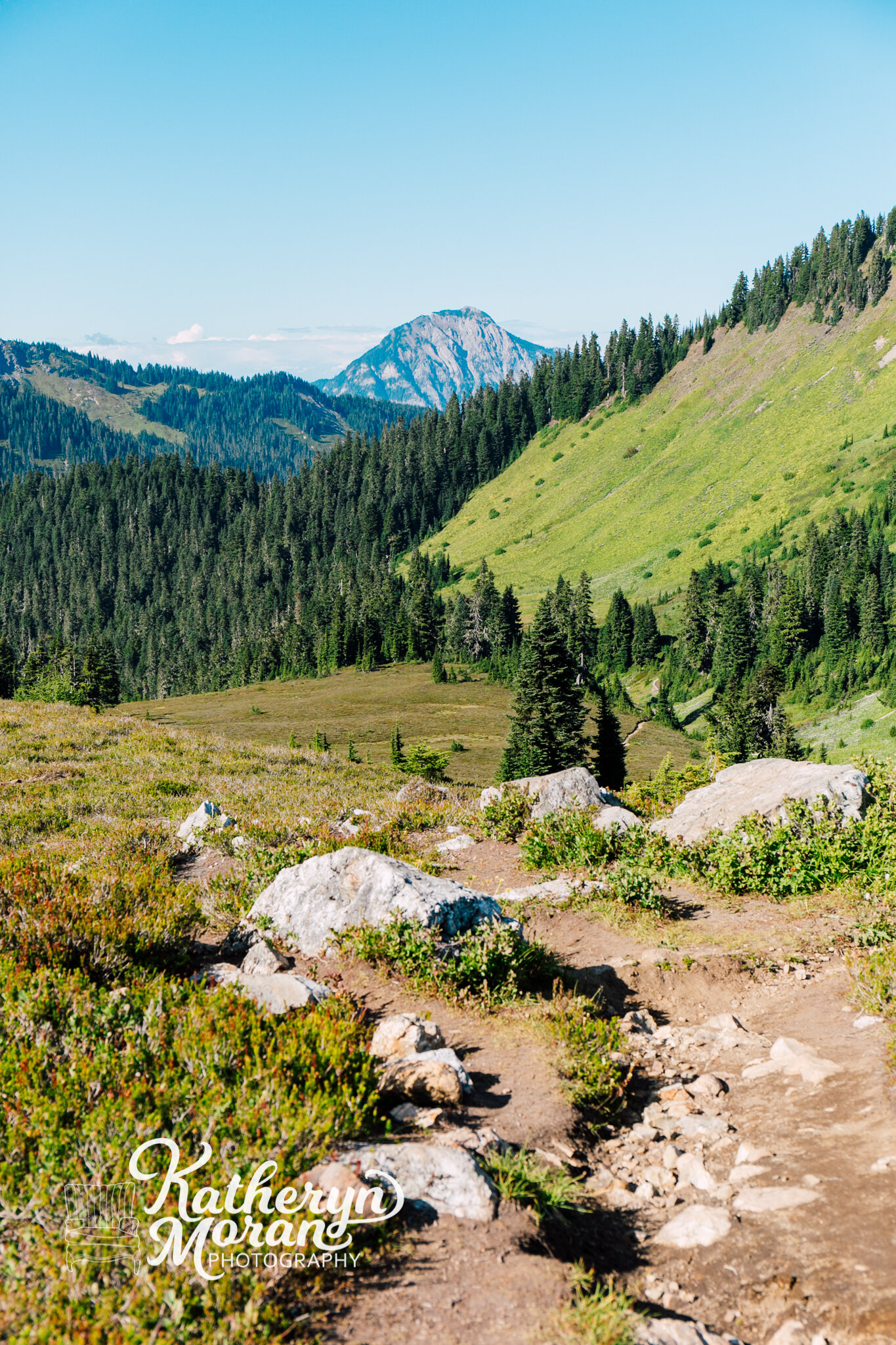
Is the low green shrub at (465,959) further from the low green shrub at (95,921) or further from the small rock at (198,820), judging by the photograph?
the small rock at (198,820)

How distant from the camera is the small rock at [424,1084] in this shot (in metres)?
6.28

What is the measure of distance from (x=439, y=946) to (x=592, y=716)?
105m

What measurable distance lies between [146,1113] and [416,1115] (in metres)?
2.04

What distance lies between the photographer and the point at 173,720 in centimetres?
10981

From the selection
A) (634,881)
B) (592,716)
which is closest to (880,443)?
(592,716)

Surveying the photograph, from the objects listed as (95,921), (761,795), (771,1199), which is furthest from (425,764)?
(771,1199)

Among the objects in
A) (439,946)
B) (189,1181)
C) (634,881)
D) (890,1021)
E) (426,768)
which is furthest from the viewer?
(426,768)

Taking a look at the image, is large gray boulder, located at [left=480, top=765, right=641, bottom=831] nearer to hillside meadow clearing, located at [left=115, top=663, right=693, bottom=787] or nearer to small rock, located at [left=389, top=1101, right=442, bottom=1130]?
small rock, located at [left=389, top=1101, right=442, bottom=1130]

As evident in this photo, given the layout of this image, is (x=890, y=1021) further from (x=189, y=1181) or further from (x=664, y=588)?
(x=664, y=588)

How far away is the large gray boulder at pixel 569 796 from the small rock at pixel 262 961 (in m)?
7.21

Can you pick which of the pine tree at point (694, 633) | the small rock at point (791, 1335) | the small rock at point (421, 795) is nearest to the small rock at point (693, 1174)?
the small rock at point (791, 1335)

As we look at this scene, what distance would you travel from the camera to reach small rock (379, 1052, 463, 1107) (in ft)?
20.6

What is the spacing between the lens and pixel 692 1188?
573 cm

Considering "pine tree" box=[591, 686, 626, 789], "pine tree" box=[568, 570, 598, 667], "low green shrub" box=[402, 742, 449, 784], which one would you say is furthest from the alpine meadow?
"pine tree" box=[568, 570, 598, 667]
